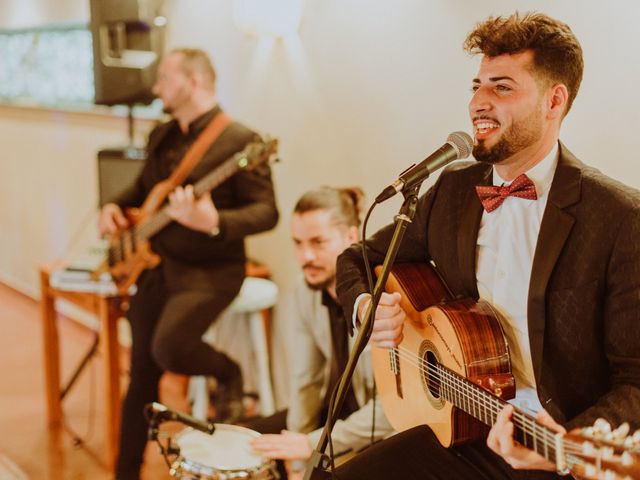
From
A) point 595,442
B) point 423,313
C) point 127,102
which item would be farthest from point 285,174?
point 595,442

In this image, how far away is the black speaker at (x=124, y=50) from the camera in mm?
3750

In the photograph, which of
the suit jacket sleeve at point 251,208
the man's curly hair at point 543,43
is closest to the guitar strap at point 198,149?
the suit jacket sleeve at point 251,208

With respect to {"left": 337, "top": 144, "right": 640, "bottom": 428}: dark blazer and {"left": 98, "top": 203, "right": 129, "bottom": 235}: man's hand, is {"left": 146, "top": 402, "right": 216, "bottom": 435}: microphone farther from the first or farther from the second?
{"left": 98, "top": 203, "right": 129, "bottom": 235}: man's hand

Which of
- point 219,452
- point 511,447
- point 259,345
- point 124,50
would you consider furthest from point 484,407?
point 124,50

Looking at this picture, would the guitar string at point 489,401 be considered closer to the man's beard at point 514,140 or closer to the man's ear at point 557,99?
the man's beard at point 514,140

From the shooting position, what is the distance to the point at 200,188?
305 cm

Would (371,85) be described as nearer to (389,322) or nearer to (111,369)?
(389,322)

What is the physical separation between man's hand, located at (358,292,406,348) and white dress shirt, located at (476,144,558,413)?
219 mm

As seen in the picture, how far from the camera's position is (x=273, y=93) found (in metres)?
3.50

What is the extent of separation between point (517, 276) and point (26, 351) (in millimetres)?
3798

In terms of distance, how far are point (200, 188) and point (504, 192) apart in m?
1.58

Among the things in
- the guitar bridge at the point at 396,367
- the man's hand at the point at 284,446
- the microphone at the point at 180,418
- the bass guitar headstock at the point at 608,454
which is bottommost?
the man's hand at the point at 284,446

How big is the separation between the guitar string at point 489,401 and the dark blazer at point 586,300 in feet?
0.49

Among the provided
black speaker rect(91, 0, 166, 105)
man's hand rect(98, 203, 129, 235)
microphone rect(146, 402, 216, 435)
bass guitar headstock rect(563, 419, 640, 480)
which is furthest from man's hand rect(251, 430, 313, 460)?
black speaker rect(91, 0, 166, 105)
